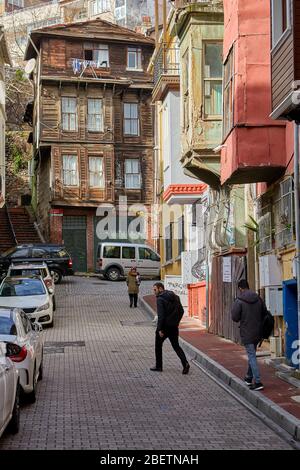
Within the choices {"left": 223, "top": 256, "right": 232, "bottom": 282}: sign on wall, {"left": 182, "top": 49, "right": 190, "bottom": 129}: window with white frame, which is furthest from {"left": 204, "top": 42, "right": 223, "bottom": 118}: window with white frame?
{"left": 223, "top": 256, "right": 232, "bottom": 282}: sign on wall

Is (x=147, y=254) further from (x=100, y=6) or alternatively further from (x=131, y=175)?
(x=100, y=6)

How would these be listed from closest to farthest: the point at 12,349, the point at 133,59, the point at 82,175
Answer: the point at 12,349 < the point at 82,175 < the point at 133,59

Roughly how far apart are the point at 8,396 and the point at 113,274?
3170 cm

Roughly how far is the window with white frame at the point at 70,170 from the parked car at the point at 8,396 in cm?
3516

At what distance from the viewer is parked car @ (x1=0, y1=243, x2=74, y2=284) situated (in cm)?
3619

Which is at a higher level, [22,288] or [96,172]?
[96,172]

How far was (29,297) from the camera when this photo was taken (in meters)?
23.6

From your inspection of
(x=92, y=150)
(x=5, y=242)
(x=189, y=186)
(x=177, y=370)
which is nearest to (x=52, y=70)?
(x=92, y=150)

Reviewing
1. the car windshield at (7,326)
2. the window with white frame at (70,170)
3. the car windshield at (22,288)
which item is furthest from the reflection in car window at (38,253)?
the car windshield at (7,326)

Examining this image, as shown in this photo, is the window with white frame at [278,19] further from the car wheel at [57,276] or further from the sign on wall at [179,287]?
the car wheel at [57,276]

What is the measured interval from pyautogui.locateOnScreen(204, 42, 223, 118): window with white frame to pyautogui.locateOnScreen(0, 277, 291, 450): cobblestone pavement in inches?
244

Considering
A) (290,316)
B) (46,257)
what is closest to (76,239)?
(46,257)

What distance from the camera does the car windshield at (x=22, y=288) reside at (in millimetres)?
23953

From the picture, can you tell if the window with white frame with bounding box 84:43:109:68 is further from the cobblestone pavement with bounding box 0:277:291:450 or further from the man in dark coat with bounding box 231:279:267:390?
the man in dark coat with bounding box 231:279:267:390
